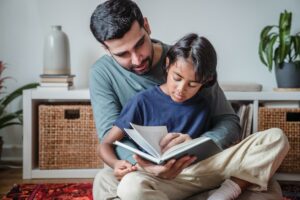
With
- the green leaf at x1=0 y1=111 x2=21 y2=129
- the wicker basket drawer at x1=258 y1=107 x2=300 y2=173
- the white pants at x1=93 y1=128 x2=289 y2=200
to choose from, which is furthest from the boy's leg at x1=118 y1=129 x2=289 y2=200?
the green leaf at x1=0 y1=111 x2=21 y2=129

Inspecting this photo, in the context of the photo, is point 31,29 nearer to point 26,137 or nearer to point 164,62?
point 26,137

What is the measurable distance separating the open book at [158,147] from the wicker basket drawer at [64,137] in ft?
3.62

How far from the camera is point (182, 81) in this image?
1.37 m

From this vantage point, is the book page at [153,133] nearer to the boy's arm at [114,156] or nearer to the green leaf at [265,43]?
the boy's arm at [114,156]

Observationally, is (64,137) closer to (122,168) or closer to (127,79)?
(127,79)

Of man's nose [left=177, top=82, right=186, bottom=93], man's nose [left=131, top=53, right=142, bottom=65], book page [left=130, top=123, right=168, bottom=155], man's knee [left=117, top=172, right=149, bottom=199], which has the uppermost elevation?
man's nose [left=131, top=53, right=142, bottom=65]

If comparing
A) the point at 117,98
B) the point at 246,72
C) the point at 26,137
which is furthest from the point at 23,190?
the point at 246,72

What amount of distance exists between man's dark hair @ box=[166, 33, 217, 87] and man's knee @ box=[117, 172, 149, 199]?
0.39 metres

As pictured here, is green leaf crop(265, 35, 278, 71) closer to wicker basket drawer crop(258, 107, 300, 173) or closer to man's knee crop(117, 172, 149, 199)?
wicker basket drawer crop(258, 107, 300, 173)

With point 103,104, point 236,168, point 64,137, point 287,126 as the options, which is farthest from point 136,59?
point 287,126

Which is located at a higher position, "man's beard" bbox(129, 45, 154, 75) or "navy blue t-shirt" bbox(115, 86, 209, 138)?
"man's beard" bbox(129, 45, 154, 75)

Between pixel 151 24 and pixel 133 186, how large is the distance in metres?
1.63

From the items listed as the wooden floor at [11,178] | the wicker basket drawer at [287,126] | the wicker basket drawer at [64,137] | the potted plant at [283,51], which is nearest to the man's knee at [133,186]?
the wooden floor at [11,178]

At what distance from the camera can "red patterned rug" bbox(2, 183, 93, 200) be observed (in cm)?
195
